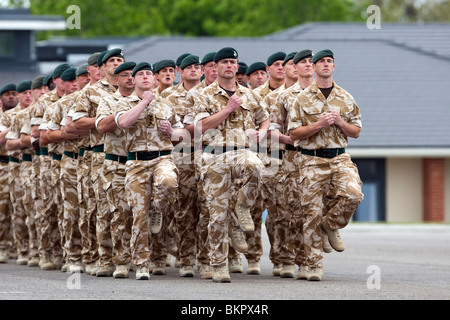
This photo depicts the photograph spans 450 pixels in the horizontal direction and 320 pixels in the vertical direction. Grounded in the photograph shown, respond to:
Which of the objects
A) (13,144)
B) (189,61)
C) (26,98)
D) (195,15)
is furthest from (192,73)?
(195,15)

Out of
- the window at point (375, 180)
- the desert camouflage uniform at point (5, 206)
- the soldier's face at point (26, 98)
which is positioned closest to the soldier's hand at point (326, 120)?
the soldier's face at point (26, 98)

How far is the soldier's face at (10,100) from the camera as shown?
1900 cm

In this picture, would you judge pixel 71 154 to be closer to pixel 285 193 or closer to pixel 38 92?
pixel 38 92

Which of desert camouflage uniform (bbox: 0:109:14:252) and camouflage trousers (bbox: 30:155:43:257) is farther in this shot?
Result: desert camouflage uniform (bbox: 0:109:14:252)

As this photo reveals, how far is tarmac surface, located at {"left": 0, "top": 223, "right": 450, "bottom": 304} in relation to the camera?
11812 mm

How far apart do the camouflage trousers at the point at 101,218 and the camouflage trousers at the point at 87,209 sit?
332mm

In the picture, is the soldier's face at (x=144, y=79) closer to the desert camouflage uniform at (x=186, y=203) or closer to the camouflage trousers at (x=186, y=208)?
the desert camouflage uniform at (x=186, y=203)

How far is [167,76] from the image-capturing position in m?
15.8

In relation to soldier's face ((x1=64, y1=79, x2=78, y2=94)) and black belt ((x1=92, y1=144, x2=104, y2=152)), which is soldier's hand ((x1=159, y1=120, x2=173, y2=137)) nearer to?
black belt ((x1=92, y1=144, x2=104, y2=152))

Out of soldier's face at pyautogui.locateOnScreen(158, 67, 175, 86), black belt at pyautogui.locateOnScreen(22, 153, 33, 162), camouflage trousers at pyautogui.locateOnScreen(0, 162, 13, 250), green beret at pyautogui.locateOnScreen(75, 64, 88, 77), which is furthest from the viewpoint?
camouflage trousers at pyautogui.locateOnScreen(0, 162, 13, 250)

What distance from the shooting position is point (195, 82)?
15.4m

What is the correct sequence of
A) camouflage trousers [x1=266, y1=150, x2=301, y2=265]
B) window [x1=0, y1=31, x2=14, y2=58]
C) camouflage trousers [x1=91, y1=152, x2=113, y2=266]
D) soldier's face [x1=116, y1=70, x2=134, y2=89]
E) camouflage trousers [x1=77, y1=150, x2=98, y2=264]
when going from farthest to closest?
window [x1=0, y1=31, x2=14, y2=58]
camouflage trousers [x1=77, y1=150, x2=98, y2=264]
camouflage trousers [x1=266, y1=150, x2=301, y2=265]
camouflage trousers [x1=91, y1=152, x2=113, y2=266]
soldier's face [x1=116, y1=70, x2=134, y2=89]

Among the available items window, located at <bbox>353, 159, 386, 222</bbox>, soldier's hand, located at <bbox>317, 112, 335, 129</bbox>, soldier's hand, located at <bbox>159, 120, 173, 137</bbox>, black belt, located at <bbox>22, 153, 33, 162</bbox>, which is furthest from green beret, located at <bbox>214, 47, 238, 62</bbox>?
window, located at <bbox>353, 159, 386, 222</bbox>
